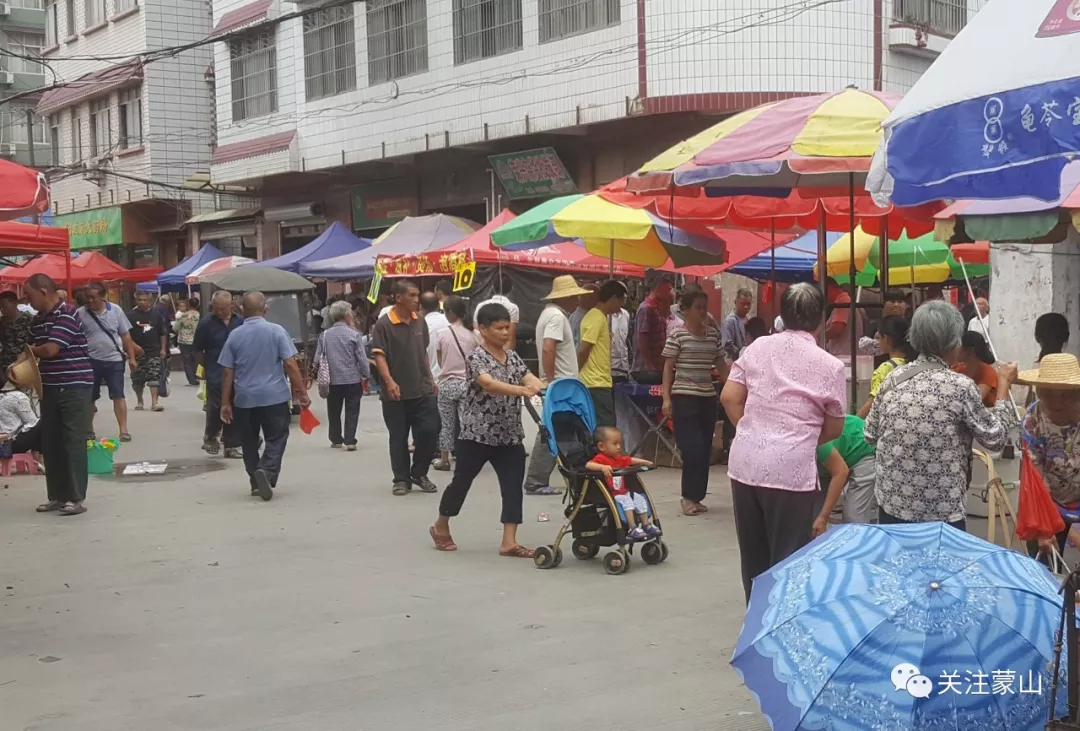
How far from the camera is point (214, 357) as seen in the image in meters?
14.5

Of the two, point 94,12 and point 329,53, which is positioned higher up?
point 94,12

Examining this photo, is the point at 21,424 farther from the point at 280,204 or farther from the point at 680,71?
the point at 280,204

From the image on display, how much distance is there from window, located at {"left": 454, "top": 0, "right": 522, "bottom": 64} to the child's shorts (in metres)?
14.4

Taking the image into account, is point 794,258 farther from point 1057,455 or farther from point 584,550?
point 1057,455

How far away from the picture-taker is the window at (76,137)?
1499 inches

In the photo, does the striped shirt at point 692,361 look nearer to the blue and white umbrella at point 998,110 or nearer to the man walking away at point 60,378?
the man walking away at point 60,378

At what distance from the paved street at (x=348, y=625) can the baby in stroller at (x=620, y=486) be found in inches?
10.8

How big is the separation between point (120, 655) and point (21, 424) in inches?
250

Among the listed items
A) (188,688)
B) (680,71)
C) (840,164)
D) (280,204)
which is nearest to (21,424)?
(188,688)

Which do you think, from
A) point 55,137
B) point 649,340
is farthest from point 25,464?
point 55,137

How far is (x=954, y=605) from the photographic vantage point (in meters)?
4.07

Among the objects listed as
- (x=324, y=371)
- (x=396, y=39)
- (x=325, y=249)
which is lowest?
(x=324, y=371)

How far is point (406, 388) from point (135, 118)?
1037 inches

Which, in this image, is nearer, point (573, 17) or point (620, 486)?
point (620, 486)
